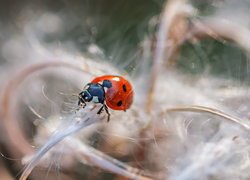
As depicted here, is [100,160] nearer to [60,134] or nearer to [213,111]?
[60,134]

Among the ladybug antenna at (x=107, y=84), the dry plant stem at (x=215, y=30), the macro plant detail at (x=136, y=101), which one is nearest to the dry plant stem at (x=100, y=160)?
the macro plant detail at (x=136, y=101)

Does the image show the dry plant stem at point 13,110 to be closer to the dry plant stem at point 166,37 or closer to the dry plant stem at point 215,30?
the dry plant stem at point 166,37

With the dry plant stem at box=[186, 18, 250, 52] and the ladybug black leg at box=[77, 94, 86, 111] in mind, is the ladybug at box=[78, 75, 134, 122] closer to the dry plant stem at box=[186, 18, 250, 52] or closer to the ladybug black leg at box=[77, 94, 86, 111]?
the ladybug black leg at box=[77, 94, 86, 111]

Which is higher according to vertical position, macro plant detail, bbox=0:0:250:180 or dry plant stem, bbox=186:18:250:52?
dry plant stem, bbox=186:18:250:52

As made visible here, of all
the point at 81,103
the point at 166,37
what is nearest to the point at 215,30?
the point at 166,37

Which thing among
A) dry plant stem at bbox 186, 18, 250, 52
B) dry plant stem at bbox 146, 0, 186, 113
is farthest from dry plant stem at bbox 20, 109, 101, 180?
dry plant stem at bbox 186, 18, 250, 52

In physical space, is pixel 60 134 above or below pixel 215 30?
below
